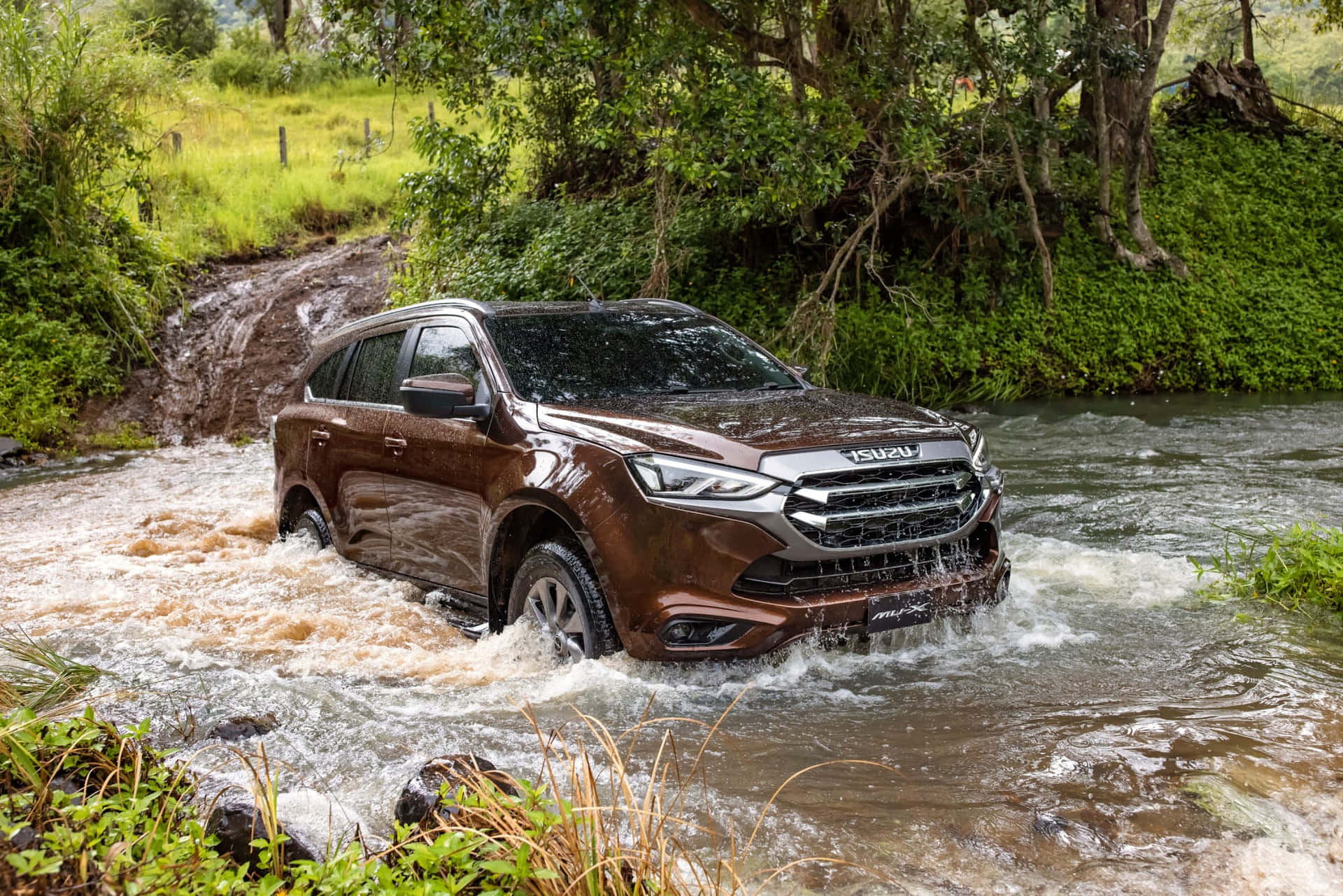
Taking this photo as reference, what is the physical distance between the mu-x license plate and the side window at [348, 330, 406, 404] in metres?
2.84

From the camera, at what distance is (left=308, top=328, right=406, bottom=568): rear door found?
601 centimetres

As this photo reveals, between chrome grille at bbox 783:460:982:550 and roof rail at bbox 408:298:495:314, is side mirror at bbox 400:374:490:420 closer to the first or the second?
roof rail at bbox 408:298:495:314

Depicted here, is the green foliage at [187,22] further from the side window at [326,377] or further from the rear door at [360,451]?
the rear door at [360,451]

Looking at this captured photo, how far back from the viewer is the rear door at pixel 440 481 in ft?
16.9

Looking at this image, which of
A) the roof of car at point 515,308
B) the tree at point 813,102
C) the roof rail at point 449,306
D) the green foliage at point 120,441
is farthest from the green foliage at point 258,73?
the roof of car at point 515,308

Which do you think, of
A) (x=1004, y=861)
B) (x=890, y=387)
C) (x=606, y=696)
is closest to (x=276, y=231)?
(x=890, y=387)

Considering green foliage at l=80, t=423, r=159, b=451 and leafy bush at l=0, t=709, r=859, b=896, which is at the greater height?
leafy bush at l=0, t=709, r=859, b=896

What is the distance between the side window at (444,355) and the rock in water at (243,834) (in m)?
2.56

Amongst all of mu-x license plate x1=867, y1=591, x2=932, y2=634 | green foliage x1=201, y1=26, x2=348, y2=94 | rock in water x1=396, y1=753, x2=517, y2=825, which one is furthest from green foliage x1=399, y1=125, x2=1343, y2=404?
green foliage x1=201, y1=26, x2=348, y2=94

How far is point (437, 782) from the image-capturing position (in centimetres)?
325

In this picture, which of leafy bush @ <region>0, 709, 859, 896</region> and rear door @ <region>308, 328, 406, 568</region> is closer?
leafy bush @ <region>0, 709, 859, 896</region>

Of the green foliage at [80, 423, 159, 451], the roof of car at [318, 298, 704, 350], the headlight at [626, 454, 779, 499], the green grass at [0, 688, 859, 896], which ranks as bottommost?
the green foliage at [80, 423, 159, 451]

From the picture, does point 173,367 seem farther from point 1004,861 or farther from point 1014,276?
point 1004,861

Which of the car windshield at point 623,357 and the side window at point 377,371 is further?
the side window at point 377,371
